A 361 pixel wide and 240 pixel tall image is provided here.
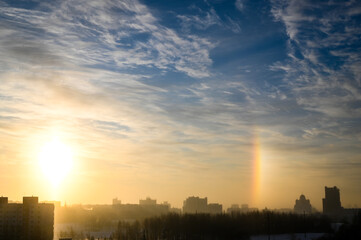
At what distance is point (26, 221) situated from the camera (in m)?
88.8

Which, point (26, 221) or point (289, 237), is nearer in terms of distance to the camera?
point (26, 221)

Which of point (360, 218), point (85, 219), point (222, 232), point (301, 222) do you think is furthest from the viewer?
point (85, 219)

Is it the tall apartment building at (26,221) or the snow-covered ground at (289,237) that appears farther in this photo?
the snow-covered ground at (289,237)

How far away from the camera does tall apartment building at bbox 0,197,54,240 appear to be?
87312mm

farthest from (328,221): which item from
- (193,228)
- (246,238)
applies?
(193,228)

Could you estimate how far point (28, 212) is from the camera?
293 ft

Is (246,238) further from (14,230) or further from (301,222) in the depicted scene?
(14,230)

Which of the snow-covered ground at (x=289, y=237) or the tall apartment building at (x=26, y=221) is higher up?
the tall apartment building at (x=26, y=221)

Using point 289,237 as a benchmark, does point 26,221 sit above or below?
above

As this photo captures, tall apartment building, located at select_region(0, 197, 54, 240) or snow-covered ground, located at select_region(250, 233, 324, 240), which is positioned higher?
tall apartment building, located at select_region(0, 197, 54, 240)

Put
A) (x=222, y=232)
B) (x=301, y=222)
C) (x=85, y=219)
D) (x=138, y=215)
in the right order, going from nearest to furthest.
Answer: (x=222, y=232), (x=301, y=222), (x=85, y=219), (x=138, y=215)

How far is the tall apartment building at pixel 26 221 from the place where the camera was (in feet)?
286

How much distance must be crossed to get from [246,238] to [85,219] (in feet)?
374

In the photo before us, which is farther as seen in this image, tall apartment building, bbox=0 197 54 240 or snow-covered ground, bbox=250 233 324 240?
snow-covered ground, bbox=250 233 324 240
